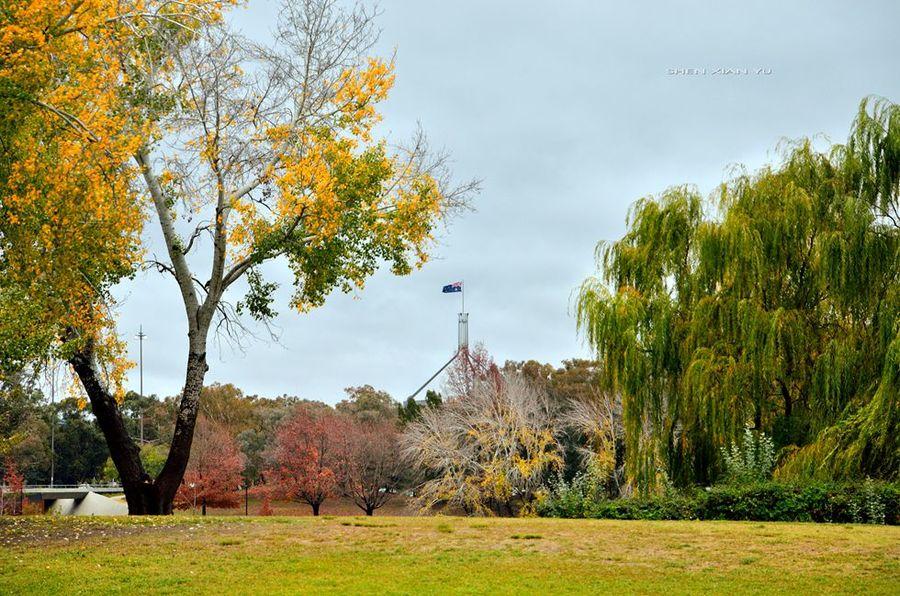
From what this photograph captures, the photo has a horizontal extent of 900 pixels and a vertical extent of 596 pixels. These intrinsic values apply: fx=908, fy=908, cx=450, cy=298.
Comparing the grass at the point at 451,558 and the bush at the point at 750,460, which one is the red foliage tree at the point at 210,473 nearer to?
the grass at the point at 451,558

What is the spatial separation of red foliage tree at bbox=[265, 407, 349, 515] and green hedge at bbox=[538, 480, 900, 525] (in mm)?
29618

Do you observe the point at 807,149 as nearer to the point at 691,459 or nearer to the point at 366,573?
the point at 691,459

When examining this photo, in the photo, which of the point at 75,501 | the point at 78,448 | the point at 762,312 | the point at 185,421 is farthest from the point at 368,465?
the point at 762,312

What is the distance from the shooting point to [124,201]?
13.2m

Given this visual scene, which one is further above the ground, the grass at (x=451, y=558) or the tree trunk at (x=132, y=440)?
the tree trunk at (x=132, y=440)

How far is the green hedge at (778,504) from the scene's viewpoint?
15148 millimetres

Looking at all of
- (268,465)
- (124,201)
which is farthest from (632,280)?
(268,465)

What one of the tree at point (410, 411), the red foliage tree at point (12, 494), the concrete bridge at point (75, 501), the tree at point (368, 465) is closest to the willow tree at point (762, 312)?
the tree at point (368, 465)

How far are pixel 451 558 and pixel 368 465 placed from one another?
117 ft

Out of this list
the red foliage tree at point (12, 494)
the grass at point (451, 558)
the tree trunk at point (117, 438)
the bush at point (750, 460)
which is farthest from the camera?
the red foliage tree at point (12, 494)

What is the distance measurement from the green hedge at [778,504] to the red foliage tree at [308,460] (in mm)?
29618

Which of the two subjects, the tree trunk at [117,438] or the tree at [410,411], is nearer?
the tree trunk at [117,438]

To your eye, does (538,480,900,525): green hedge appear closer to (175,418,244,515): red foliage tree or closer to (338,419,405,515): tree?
(338,419,405,515): tree

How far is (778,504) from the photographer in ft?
51.4
